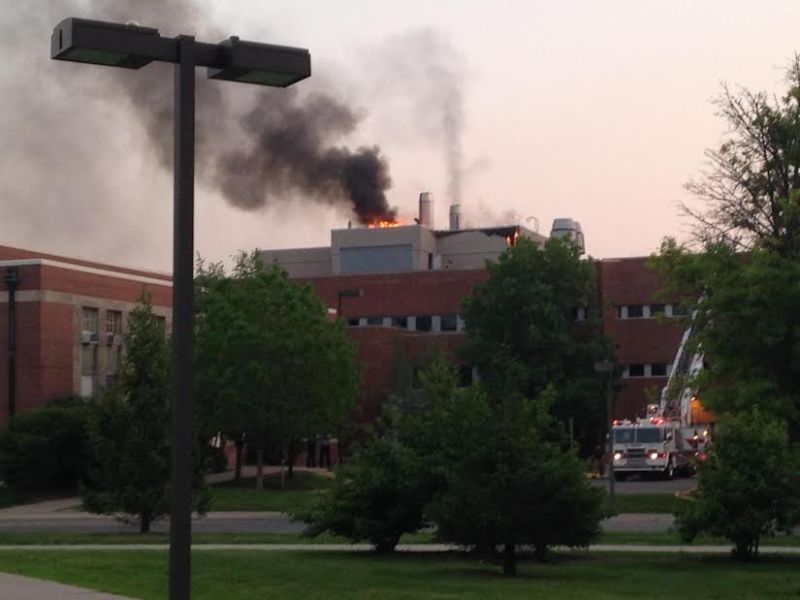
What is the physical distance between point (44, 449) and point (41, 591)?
3678cm

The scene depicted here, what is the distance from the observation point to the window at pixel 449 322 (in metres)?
85.6

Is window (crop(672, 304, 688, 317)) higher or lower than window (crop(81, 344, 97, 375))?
higher

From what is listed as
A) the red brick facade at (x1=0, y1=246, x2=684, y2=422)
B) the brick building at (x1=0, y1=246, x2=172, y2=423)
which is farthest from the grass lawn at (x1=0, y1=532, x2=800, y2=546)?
the brick building at (x1=0, y1=246, x2=172, y2=423)

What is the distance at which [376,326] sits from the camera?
81625 millimetres

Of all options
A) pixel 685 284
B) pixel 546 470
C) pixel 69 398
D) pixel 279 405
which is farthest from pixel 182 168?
pixel 69 398

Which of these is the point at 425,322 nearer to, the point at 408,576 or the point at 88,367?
the point at 88,367

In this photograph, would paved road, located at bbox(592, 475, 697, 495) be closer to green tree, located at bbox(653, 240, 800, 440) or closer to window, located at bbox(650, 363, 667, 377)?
green tree, located at bbox(653, 240, 800, 440)

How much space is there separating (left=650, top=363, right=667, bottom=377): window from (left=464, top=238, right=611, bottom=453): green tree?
4225 millimetres

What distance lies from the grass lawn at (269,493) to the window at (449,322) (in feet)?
77.7

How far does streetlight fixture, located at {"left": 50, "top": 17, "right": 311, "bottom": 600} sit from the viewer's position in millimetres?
10227

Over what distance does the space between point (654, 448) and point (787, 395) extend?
2016 cm

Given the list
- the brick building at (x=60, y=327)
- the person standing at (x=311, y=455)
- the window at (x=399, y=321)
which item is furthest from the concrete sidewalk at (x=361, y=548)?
the window at (x=399, y=321)

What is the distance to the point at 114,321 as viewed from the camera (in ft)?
214

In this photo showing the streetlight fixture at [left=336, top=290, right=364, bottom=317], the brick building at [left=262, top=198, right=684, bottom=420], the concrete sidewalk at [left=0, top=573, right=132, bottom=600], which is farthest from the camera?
the brick building at [left=262, top=198, right=684, bottom=420]
